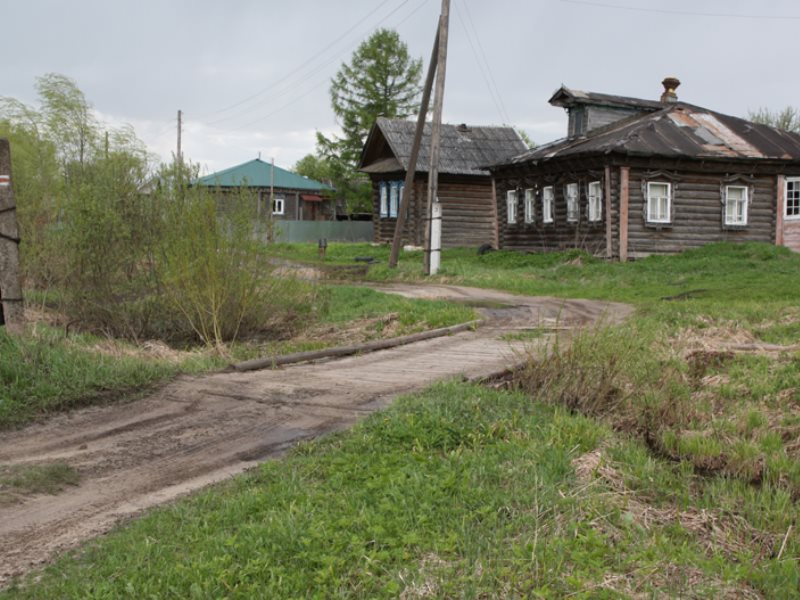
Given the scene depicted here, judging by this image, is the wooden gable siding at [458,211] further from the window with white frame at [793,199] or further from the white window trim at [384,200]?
the window with white frame at [793,199]

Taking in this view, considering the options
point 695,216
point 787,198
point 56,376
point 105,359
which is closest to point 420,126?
point 695,216

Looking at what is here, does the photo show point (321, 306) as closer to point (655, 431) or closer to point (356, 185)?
point (655, 431)

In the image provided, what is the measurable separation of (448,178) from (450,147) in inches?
66.3

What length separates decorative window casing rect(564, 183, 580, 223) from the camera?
24.9 m

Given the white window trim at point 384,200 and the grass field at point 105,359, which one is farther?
the white window trim at point 384,200

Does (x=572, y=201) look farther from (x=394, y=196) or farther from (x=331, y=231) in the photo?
(x=331, y=231)

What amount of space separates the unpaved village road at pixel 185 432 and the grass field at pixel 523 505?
0.42 m

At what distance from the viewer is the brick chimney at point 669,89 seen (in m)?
28.7

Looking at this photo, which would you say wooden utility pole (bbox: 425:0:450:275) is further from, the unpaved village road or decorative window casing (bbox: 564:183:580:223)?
the unpaved village road

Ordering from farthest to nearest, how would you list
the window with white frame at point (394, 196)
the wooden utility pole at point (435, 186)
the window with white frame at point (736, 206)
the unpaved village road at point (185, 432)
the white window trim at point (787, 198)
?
the window with white frame at point (394, 196) → the white window trim at point (787, 198) → the window with white frame at point (736, 206) → the wooden utility pole at point (435, 186) → the unpaved village road at point (185, 432)

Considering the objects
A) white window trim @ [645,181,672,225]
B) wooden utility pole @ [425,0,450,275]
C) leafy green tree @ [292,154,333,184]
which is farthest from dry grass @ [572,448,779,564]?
leafy green tree @ [292,154,333,184]

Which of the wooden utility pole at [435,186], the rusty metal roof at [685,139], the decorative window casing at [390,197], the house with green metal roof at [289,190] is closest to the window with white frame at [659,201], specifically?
the rusty metal roof at [685,139]

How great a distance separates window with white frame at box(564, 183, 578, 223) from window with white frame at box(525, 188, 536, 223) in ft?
7.65

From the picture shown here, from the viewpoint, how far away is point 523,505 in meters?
4.38
